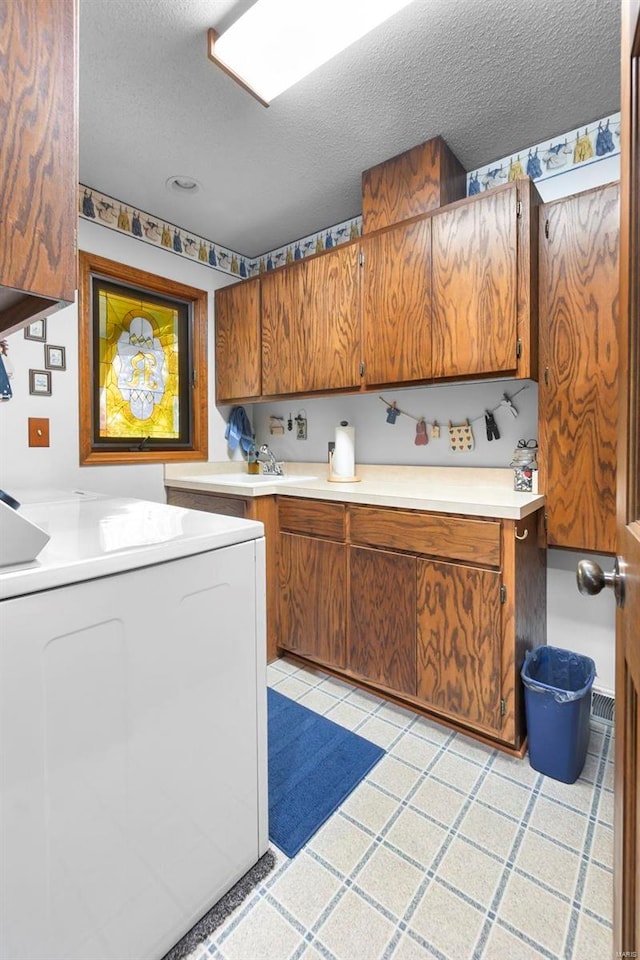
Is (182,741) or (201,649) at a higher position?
(201,649)

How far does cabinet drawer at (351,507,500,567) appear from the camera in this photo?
1.68 meters

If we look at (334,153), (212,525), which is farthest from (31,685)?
(334,153)

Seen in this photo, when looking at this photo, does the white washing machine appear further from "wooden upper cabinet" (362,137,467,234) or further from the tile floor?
"wooden upper cabinet" (362,137,467,234)

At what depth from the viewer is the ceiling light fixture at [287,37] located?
1.37 m

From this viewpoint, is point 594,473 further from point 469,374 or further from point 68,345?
point 68,345

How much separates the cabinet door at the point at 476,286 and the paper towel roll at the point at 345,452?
0.73 meters

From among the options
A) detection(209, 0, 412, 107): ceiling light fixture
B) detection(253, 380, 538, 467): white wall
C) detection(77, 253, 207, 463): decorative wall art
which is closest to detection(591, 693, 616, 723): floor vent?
detection(253, 380, 538, 467): white wall

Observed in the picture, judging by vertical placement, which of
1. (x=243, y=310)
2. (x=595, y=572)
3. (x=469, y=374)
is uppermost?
(x=243, y=310)

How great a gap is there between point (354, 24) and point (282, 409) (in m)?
2.01

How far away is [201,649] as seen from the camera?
1057 millimetres

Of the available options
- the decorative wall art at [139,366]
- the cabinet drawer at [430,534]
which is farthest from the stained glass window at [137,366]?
the cabinet drawer at [430,534]

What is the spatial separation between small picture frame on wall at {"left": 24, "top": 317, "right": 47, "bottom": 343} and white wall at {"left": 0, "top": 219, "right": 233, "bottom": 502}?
20 mm

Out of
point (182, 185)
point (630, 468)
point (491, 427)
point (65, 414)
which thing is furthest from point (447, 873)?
point (182, 185)

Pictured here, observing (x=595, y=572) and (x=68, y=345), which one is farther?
(x=68, y=345)
